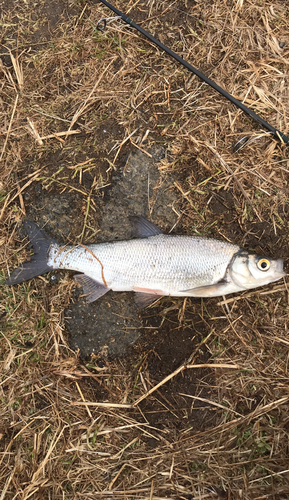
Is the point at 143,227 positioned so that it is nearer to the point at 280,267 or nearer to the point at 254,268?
the point at 254,268

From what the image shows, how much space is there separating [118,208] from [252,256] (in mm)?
1486

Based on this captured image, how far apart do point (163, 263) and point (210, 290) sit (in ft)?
1.76

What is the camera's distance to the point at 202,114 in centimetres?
316

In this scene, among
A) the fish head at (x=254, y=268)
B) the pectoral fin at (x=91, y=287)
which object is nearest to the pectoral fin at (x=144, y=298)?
the pectoral fin at (x=91, y=287)

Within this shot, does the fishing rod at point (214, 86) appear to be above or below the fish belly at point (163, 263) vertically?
above

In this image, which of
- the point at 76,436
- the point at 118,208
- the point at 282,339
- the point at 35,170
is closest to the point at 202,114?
the point at 118,208

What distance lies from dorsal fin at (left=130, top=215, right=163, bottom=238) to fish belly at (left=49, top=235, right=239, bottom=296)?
0.07 meters

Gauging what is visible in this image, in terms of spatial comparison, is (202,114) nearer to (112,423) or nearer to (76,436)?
(112,423)

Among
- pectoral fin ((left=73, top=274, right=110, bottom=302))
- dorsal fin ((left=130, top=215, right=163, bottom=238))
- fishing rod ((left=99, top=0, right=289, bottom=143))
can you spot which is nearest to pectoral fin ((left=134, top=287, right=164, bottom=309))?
pectoral fin ((left=73, top=274, right=110, bottom=302))

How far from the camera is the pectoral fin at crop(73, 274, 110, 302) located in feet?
9.66

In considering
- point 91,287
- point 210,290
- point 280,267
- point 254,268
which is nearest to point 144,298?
point 91,287

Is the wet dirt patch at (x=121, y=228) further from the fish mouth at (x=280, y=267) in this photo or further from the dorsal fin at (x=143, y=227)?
the fish mouth at (x=280, y=267)

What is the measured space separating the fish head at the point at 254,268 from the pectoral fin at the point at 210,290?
141 millimetres

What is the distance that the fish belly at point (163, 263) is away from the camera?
2.80 meters
